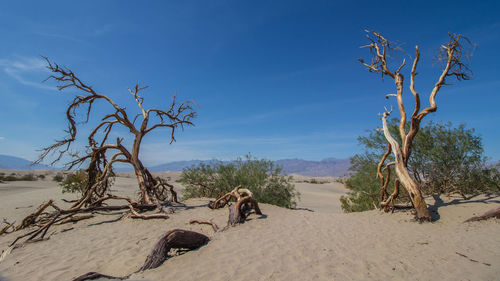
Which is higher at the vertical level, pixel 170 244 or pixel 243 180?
pixel 243 180

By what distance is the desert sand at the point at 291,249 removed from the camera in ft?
14.4

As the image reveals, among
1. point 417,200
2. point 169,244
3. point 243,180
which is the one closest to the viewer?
point 169,244

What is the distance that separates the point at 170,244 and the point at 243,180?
26.3 ft

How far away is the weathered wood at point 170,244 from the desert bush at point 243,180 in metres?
7.05

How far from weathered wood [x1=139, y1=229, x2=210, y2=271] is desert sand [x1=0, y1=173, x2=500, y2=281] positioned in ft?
0.56

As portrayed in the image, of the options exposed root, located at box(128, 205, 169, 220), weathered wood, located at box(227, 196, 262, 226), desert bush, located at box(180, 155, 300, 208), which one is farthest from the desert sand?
desert bush, located at box(180, 155, 300, 208)

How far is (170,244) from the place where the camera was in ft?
16.1

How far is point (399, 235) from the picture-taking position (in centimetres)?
666

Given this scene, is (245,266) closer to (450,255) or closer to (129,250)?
(129,250)

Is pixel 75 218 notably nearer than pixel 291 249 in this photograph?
No

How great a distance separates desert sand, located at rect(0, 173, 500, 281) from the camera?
4398mm

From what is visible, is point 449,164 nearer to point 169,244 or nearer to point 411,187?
point 411,187

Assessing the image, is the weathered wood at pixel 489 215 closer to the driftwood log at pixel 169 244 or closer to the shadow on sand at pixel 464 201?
the shadow on sand at pixel 464 201

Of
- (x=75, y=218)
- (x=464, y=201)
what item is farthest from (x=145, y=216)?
(x=464, y=201)
